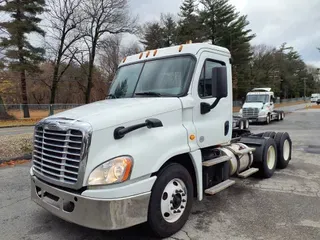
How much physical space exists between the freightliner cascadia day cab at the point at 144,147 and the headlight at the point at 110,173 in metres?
0.01

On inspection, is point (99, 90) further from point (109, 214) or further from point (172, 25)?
point (109, 214)

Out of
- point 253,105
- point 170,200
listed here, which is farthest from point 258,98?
point 170,200

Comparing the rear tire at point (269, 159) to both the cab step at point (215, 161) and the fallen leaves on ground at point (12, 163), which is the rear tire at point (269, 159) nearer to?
the cab step at point (215, 161)

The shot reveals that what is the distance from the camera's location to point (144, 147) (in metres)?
3.11

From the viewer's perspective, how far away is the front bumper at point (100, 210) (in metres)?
2.87

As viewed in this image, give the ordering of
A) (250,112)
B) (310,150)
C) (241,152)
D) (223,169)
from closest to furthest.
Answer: (223,169) < (241,152) < (310,150) < (250,112)

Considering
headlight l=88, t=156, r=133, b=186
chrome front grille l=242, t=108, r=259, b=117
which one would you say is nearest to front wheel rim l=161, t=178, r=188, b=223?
headlight l=88, t=156, r=133, b=186

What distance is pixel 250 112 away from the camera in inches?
853

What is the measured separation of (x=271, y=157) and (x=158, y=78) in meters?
3.79

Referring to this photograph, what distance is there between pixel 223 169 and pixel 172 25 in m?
41.9

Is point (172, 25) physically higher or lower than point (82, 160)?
higher

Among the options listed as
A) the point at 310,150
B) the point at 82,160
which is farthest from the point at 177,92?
the point at 310,150

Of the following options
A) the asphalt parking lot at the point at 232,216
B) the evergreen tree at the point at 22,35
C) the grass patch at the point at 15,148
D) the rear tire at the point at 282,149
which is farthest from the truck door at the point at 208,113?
the evergreen tree at the point at 22,35

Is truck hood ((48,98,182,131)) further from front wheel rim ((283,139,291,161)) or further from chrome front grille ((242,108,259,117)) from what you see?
chrome front grille ((242,108,259,117))
